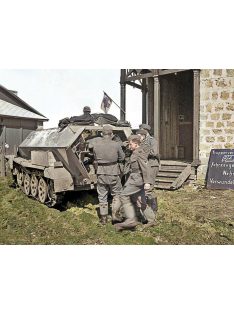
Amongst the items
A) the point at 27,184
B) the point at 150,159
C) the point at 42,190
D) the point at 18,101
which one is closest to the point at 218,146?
the point at 150,159

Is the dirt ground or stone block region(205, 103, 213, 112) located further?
stone block region(205, 103, 213, 112)

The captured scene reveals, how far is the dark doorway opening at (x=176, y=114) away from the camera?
41.0 ft

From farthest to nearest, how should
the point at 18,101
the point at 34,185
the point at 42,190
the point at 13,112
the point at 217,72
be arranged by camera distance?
the point at 217,72
the point at 13,112
the point at 34,185
the point at 42,190
the point at 18,101

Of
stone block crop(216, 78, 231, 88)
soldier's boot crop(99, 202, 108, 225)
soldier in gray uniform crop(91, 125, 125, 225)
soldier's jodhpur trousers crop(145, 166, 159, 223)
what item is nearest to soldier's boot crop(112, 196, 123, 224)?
soldier in gray uniform crop(91, 125, 125, 225)

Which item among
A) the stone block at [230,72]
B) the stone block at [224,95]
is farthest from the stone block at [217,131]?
the stone block at [230,72]

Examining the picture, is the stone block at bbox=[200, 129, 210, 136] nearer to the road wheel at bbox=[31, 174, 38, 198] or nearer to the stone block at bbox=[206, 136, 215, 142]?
the stone block at bbox=[206, 136, 215, 142]

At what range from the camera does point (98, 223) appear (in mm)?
5672

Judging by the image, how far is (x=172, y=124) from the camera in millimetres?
12750

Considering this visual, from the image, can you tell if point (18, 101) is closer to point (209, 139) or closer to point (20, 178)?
point (20, 178)

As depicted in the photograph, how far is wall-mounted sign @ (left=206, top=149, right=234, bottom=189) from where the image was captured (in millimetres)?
8312

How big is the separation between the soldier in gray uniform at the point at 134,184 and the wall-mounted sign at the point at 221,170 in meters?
3.64

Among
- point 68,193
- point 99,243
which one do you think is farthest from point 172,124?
point 99,243

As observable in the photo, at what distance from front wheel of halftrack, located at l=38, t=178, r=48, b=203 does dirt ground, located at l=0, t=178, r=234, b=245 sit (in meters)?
0.22

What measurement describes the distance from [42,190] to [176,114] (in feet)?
25.2
